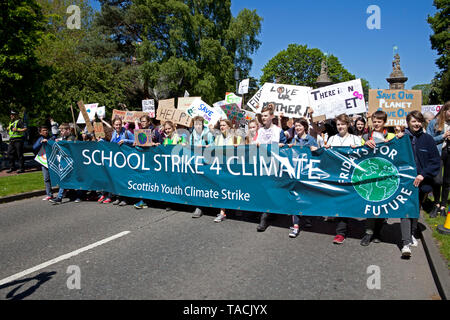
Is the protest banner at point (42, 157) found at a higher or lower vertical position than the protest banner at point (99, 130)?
lower

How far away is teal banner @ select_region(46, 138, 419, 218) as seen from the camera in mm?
4980

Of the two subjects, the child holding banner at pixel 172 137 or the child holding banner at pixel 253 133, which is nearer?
the child holding banner at pixel 253 133

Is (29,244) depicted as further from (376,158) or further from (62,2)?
(62,2)

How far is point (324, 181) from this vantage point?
545 cm

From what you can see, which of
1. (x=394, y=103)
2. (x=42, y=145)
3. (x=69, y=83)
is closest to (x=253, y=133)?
(x=394, y=103)

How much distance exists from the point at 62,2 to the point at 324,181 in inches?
1662

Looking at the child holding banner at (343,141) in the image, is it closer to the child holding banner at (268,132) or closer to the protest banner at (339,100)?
the child holding banner at (268,132)

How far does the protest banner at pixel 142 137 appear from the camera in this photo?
23.9 feet

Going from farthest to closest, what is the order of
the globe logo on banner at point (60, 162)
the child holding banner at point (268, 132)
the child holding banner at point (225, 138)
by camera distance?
the globe logo on banner at point (60, 162) → the child holding banner at point (225, 138) → the child holding banner at point (268, 132)

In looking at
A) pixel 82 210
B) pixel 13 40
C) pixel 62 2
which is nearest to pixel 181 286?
pixel 82 210

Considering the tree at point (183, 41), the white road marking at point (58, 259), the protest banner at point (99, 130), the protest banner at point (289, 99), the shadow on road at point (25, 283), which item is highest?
the tree at point (183, 41)

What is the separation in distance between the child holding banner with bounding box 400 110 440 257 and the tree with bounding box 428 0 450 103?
36633 mm

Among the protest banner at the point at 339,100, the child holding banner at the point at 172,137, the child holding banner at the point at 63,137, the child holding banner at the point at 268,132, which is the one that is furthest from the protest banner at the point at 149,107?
the child holding banner at the point at 268,132

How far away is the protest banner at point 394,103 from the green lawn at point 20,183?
367 inches
